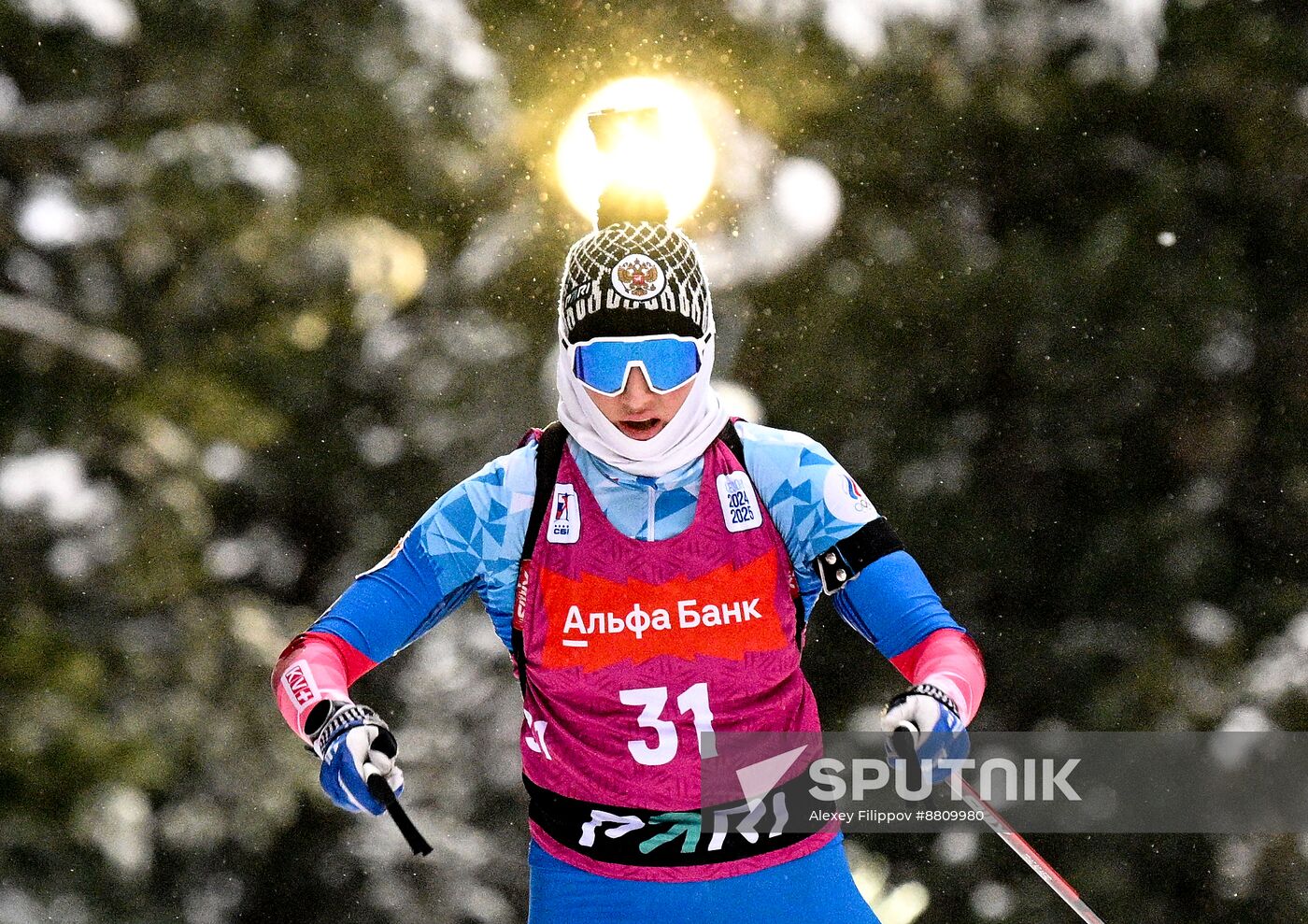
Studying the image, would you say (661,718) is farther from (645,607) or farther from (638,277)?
(638,277)

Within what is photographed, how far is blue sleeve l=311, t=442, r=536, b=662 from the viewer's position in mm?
1913

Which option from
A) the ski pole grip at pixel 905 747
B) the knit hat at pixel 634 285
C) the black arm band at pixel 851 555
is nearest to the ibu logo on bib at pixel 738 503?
the black arm band at pixel 851 555

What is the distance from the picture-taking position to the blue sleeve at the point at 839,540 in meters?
1.87

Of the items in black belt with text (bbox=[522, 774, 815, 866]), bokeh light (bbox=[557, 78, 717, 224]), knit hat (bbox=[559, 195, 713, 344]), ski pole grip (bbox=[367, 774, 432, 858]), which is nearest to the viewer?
ski pole grip (bbox=[367, 774, 432, 858])

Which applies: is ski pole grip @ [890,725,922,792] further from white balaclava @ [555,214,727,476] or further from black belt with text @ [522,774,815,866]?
white balaclava @ [555,214,727,476]

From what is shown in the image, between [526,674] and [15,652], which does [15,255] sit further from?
[526,674]

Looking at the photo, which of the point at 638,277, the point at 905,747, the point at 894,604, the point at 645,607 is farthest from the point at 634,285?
the point at 905,747

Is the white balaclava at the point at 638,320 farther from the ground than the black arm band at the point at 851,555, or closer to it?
farther from the ground

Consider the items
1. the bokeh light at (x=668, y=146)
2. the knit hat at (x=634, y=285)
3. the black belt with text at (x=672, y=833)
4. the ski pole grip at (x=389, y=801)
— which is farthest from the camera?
the bokeh light at (x=668, y=146)

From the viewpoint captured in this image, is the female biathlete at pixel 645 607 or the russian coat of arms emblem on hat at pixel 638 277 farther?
the russian coat of arms emblem on hat at pixel 638 277

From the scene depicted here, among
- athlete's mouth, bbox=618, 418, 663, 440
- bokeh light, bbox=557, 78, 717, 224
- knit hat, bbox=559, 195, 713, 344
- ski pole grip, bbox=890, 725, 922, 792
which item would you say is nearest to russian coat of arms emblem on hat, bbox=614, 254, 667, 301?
knit hat, bbox=559, 195, 713, 344

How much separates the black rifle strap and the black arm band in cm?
40

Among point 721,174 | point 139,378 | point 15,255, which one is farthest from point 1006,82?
point 15,255

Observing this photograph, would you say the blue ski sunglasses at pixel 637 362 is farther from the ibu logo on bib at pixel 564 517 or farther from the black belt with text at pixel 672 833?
the black belt with text at pixel 672 833
